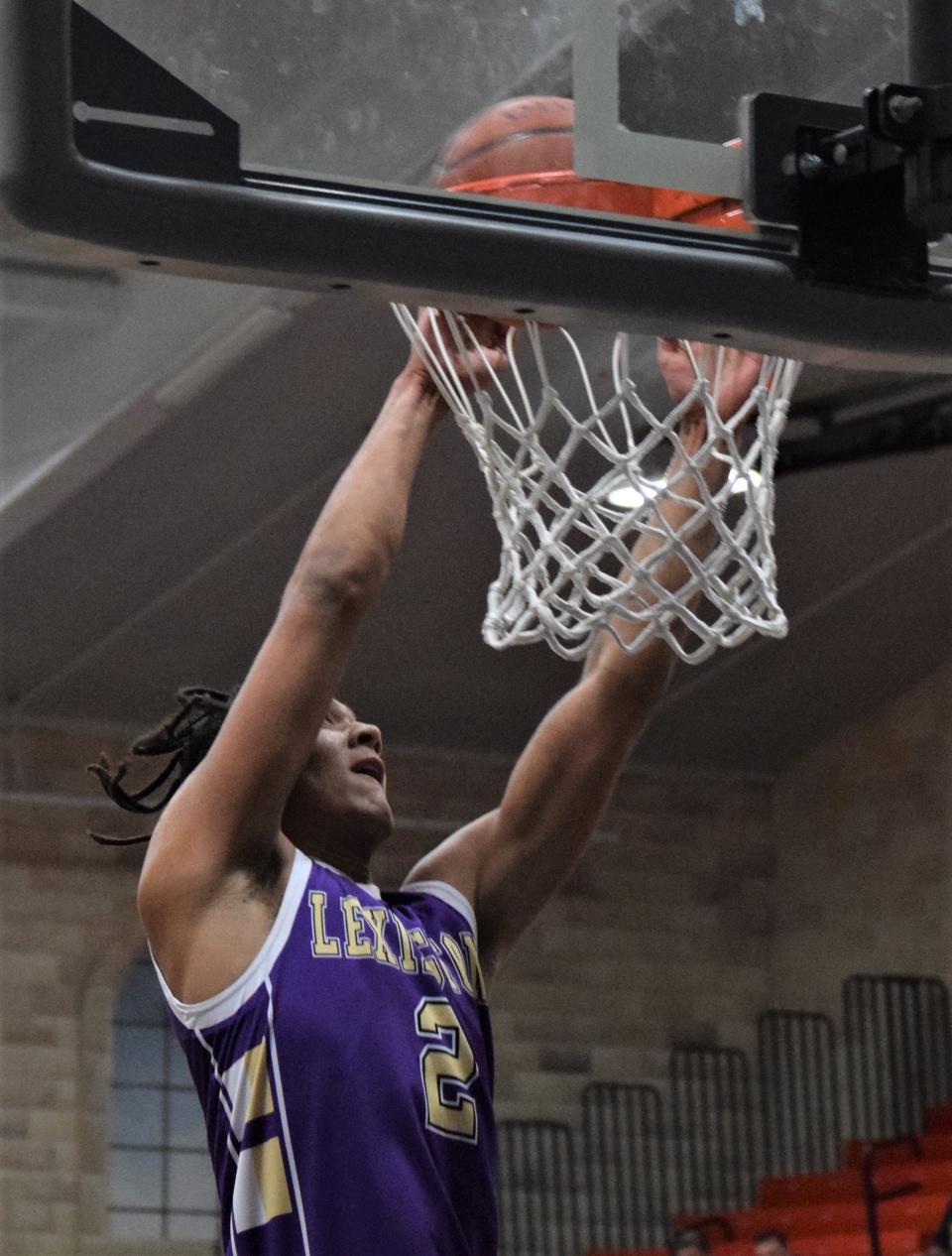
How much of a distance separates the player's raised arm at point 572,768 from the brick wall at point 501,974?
8714 mm

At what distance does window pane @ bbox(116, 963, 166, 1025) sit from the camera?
1263 cm

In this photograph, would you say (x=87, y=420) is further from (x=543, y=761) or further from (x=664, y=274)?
(x=664, y=274)

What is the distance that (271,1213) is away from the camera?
115 inches

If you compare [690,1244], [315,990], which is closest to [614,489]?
[315,990]

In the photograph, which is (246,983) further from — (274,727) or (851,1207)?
(851,1207)

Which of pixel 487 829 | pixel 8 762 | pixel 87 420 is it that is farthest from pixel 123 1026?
pixel 487 829

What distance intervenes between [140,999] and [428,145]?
1021cm

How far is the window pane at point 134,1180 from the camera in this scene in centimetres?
1231

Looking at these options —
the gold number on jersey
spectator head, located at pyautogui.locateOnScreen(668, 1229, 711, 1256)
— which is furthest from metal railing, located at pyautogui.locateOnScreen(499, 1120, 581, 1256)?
the gold number on jersey

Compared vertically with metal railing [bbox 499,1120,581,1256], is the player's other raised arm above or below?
below

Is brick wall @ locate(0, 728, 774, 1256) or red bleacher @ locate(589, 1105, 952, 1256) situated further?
brick wall @ locate(0, 728, 774, 1256)

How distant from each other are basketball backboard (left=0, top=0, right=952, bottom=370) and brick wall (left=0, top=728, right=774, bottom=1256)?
933 centimetres

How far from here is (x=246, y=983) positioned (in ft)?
9.74

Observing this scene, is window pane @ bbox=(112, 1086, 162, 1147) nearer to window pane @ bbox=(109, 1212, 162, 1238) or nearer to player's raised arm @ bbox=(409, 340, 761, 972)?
window pane @ bbox=(109, 1212, 162, 1238)
